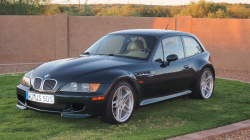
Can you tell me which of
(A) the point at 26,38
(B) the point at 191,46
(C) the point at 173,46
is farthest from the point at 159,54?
(A) the point at 26,38

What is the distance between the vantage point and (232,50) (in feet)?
46.3

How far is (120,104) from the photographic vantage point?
564 cm

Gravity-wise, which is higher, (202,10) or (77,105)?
(202,10)

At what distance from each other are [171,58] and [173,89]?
0.67 meters

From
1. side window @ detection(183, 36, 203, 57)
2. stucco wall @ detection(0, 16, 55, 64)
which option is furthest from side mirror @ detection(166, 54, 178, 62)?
stucco wall @ detection(0, 16, 55, 64)

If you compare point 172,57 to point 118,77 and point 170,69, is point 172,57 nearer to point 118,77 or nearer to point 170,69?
point 170,69

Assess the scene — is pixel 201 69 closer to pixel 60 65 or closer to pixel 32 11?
pixel 60 65

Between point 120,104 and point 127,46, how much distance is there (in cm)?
148

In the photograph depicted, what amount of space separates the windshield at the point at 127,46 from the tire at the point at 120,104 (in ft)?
3.14

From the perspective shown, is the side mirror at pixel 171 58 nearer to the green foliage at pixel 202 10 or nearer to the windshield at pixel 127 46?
the windshield at pixel 127 46

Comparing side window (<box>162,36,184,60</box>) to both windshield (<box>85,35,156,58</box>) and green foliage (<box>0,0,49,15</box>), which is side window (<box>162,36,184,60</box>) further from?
green foliage (<box>0,0,49,15</box>)

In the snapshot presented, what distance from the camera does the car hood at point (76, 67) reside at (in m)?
5.39

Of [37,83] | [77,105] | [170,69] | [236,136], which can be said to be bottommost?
[236,136]

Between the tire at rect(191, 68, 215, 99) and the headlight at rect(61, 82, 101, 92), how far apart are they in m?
3.04
